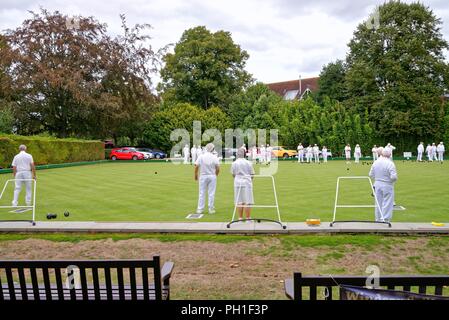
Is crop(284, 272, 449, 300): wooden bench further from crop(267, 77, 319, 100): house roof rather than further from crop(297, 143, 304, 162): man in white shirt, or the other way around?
crop(267, 77, 319, 100): house roof

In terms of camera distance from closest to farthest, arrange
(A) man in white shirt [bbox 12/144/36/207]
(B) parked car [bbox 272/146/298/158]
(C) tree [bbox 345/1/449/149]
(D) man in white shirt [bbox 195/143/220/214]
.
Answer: (D) man in white shirt [bbox 195/143/220/214] → (A) man in white shirt [bbox 12/144/36/207] → (C) tree [bbox 345/1/449/149] → (B) parked car [bbox 272/146/298/158]

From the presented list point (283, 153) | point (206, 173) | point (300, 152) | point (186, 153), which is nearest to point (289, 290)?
point (206, 173)

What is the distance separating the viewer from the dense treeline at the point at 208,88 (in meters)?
36.1

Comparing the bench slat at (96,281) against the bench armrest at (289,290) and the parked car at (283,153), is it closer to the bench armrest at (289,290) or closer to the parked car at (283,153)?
the bench armrest at (289,290)

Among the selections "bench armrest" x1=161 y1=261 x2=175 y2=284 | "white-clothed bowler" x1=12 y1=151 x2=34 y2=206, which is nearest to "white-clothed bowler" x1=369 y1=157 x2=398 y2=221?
"bench armrest" x1=161 y1=261 x2=175 y2=284

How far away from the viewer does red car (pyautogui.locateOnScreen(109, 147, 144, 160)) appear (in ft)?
146

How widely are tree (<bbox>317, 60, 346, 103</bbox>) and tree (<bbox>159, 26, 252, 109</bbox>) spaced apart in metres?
11.0

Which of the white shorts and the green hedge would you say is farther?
the green hedge

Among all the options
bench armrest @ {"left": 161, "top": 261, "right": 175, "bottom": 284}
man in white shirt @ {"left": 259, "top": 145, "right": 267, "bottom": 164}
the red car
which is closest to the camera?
bench armrest @ {"left": 161, "top": 261, "right": 175, "bottom": 284}

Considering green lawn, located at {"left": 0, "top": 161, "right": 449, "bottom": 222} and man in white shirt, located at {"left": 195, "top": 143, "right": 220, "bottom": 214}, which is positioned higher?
Answer: man in white shirt, located at {"left": 195, "top": 143, "right": 220, "bottom": 214}

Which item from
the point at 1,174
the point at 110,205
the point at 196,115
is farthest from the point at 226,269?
the point at 196,115

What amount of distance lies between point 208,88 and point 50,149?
26.2m

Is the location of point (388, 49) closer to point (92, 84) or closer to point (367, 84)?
point (367, 84)

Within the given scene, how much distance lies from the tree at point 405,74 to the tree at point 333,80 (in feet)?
26.2
